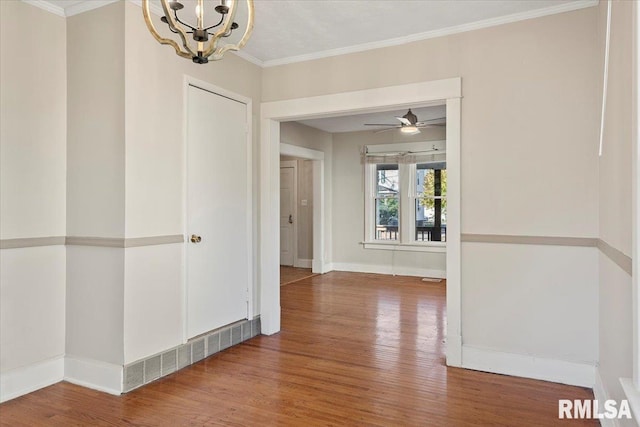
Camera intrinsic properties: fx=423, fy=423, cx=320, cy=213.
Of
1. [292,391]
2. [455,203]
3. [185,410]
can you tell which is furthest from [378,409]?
[455,203]

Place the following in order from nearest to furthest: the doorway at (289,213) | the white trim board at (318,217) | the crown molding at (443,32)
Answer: the crown molding at (443,32) < the white trim board at (318,217) < the doorway at (289,213)

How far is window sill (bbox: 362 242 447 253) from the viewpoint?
727 cm

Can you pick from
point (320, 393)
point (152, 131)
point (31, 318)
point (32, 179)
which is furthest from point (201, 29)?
point (31, 318)

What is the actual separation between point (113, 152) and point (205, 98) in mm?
948

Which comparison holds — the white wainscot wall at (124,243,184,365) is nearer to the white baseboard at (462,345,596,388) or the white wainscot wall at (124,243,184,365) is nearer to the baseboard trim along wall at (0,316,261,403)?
the baseboard trim along wall at (0,316,261,403)

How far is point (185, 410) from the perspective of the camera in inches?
104

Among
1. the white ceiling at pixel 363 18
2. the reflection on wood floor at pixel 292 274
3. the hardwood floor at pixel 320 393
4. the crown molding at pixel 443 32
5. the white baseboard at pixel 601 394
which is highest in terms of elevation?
the white ceiling at pixel 363 18

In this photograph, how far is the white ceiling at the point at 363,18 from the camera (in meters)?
3.00

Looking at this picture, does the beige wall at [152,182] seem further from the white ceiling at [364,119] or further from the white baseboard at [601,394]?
the white ceiling at [364,119]

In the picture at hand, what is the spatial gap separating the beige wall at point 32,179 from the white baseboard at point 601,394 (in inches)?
139

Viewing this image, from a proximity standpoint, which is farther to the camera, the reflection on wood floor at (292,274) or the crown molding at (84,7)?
the reflection on wood floor at (292,274)

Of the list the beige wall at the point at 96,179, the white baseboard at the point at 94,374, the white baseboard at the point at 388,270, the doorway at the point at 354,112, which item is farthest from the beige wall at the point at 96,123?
the white baseboard at the point at 388,270

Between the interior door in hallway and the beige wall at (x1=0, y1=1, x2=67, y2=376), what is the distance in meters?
5.83

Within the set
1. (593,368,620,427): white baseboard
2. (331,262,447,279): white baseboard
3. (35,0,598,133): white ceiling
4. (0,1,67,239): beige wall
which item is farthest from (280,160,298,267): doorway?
(593,368,620,427): white baseboard
